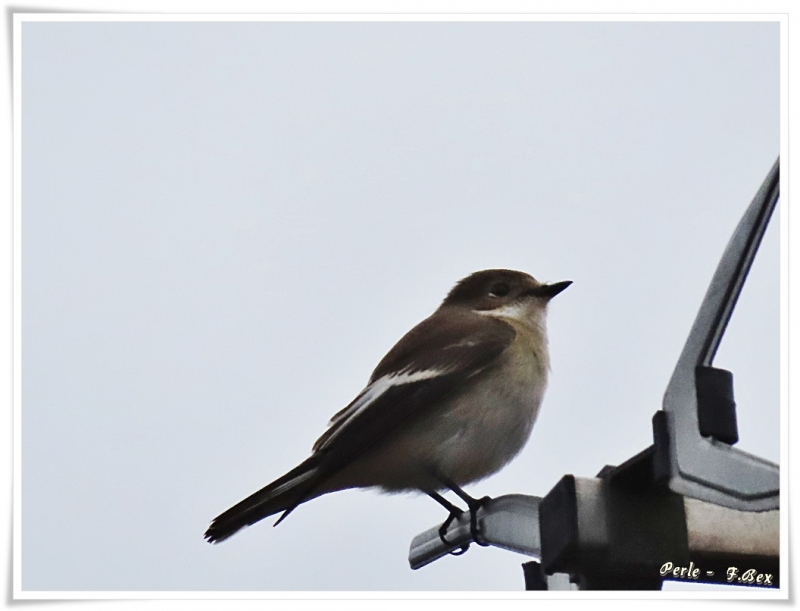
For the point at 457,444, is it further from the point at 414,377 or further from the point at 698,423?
the point at 698,423

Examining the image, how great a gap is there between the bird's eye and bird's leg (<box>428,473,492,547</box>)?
79cm

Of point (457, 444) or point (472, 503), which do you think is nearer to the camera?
point (472, 503)

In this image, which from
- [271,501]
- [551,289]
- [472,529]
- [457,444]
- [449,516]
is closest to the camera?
[472,529]

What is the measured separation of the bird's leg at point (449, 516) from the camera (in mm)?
2260

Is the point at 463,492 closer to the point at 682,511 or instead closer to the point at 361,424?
the point at 361,424

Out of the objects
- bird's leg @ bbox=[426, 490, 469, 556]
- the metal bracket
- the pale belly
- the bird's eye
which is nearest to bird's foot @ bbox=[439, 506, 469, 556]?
bird's leg @ bbox=[426, 490, 469, 556]

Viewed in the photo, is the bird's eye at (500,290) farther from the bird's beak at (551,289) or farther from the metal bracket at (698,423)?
the metal bracket at (698,423)

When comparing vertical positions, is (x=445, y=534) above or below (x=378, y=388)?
below

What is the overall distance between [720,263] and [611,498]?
1.43 feet

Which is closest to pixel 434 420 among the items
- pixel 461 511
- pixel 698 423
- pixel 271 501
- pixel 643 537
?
pixel 461 511

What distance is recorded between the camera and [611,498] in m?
1.72

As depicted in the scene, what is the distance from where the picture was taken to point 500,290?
332 cm

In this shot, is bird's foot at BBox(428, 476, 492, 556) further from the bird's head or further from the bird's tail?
the bird's head

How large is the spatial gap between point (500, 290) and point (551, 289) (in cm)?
23
